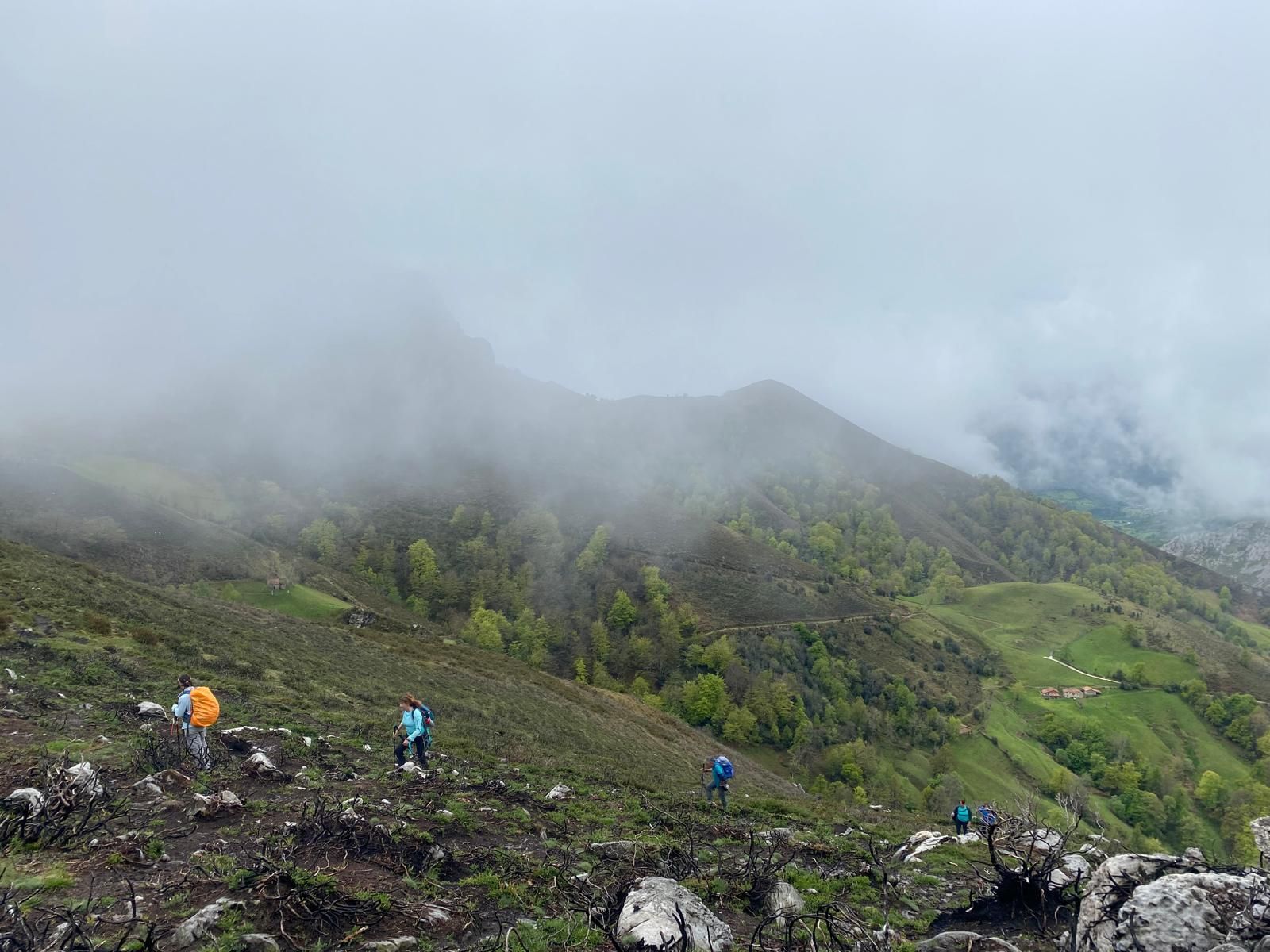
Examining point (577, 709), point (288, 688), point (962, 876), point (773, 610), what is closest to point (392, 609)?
point (577, 709)

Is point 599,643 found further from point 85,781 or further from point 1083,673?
point 1083,673

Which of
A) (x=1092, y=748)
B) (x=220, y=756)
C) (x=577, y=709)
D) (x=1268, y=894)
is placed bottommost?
(x=1092, y=748)

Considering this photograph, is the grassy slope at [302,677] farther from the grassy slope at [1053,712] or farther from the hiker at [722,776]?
the grassy slope at [1053,712]

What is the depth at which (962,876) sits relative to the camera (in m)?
13.5

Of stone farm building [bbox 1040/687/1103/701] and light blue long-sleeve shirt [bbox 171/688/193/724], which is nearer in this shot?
light blue long-sleeve shirt [bbox 171/688/193/724]

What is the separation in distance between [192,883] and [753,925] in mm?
7737

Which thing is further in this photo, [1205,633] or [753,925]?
[1205,633]

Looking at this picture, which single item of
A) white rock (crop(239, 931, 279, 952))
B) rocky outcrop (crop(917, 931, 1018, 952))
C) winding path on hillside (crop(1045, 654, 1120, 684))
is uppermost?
rocky outcrop (crop(917, 931, 1018, 952))

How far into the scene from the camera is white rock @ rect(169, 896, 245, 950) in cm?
638

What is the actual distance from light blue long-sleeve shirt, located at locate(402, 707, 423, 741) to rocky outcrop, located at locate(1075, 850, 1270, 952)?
14636 mm

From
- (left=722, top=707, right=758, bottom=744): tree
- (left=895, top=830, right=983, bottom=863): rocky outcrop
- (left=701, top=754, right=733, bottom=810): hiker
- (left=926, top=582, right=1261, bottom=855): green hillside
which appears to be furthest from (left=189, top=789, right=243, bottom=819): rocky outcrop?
(left=926, top=582, right=1261, bottom=855): green hillside

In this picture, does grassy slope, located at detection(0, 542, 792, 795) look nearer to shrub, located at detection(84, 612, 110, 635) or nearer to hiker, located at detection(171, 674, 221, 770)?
shrub, located at detection(84, 612, 110, 635)

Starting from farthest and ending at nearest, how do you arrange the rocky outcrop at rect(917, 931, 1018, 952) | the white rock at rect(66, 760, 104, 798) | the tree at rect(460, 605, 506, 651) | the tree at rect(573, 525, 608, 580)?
the tree at rect(573, 525, 608, 580) < the tree at rect(460, 605, 506, 651) < the white rock at rect(66, 760, 104, 798) < the rocky outcrop at rect(917, 931, 1018, 952)

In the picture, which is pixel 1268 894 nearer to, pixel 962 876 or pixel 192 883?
pixel 962 876
